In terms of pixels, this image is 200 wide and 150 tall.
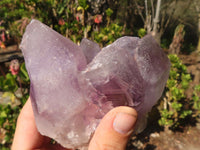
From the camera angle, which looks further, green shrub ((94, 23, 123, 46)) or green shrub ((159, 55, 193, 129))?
green shrub ((94, 23, 123, 46))

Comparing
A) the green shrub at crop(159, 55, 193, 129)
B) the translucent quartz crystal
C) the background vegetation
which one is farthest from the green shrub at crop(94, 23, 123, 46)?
the translucent quartz crystal

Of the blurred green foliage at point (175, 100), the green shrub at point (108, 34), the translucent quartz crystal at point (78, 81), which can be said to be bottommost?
the blurred green foliage at point (175, 100)

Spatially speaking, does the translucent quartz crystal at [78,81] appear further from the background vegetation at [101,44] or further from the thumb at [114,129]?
the background vegetation at [101,44]

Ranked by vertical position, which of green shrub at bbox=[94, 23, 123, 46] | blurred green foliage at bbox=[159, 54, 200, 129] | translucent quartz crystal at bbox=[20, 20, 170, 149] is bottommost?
blurred green foliage at bbox=[159, 54, 200, 129]

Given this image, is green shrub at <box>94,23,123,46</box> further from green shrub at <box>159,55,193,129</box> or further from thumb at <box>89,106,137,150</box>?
thumb at <box>89,106,137,150</box>

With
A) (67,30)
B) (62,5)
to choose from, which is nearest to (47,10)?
(62,5)

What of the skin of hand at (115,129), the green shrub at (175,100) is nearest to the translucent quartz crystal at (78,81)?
the skin of hand at (115,129)

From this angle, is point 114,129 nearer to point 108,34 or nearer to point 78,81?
point 78,81

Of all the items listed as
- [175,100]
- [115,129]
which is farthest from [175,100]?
[115,129]
